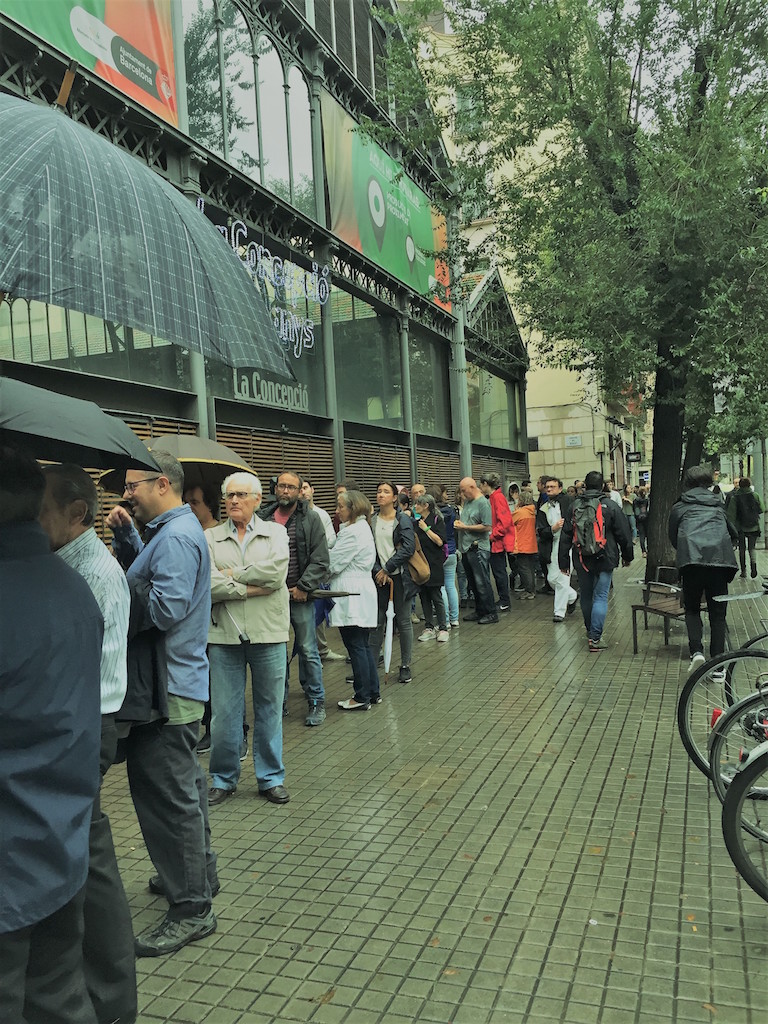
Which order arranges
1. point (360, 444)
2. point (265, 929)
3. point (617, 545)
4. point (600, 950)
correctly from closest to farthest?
point (600, 950) < point (265, 929) < point (617, 545) < point (360, 444)

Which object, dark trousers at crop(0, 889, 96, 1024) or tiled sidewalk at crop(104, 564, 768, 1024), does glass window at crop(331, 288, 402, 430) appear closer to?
tiled sidewalk at crop(104, 564, 768, 1024)

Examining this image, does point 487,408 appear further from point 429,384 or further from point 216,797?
point 216,797

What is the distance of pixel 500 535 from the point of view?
12.9m

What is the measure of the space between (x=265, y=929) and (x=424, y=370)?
1702cm

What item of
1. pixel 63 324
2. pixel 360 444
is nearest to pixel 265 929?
pixel 63 324

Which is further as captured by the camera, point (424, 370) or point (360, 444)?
point (424, 370)

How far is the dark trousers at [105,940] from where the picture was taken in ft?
9.44

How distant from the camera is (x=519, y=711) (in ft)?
23.6

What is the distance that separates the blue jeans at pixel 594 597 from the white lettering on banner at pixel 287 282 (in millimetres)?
5024

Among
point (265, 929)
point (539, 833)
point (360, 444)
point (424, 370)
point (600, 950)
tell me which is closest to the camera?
point (600, 950)

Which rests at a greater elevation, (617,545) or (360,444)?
(360,444)

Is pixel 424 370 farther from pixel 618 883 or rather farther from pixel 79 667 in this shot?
pixel 79 667

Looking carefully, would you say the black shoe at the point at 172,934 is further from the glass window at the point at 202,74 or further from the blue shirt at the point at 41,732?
the glass window at the point at 202,74

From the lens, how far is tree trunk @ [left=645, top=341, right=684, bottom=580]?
516 inches
